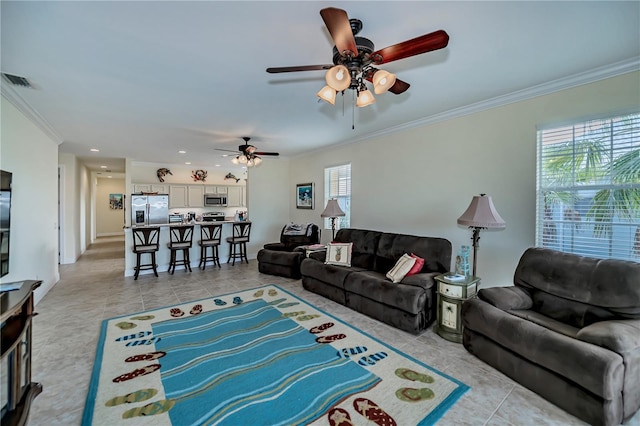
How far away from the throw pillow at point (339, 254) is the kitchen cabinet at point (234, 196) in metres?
6.02

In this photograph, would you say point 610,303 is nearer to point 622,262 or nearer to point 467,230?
point 622,262

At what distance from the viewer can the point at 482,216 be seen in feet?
9.30

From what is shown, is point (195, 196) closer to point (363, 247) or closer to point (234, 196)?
point (234, 196)

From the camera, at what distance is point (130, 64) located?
2.38 metres

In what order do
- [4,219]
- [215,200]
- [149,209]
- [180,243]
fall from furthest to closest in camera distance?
1. [215,200]
2. [149,209]
3. [180,243]
4. [4,219]

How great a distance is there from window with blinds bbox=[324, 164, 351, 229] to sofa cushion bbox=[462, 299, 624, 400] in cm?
329

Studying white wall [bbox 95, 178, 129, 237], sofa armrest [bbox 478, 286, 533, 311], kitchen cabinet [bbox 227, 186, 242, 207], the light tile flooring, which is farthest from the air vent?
white wall [bbox 95, 178, 129, 237]

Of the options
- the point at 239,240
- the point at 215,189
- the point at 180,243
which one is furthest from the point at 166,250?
the point at 215,189

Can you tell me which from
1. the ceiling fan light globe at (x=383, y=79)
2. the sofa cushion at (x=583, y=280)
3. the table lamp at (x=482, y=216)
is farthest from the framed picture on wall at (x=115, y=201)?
the sofa cushion at (x=583, y=280)

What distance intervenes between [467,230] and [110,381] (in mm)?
4073

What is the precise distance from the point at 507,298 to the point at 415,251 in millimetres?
1287

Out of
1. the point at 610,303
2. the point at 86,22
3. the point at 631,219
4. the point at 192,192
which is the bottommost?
the point at 610,303

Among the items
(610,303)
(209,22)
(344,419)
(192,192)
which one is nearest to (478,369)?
(610,303)

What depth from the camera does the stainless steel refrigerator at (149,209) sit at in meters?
7.55
